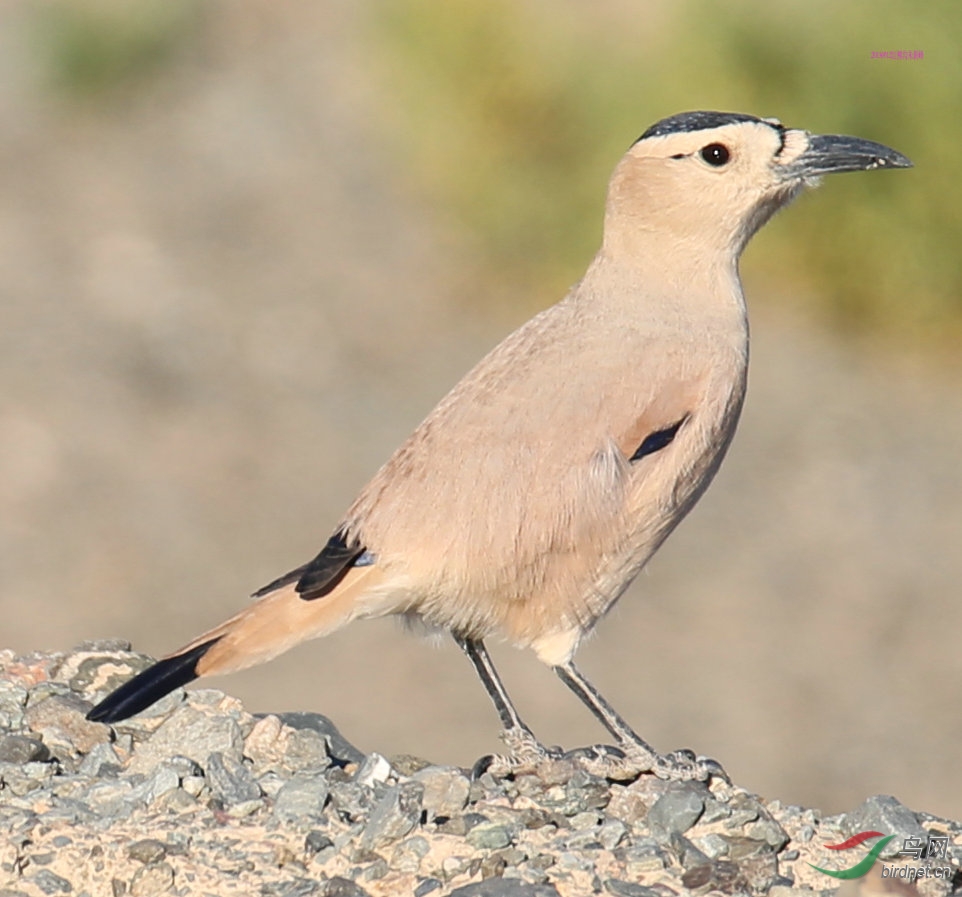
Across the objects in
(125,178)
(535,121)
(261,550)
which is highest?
(125,178)

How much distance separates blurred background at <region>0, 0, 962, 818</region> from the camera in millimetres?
11641

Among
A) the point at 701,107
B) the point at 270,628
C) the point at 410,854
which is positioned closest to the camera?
the point at 410,854

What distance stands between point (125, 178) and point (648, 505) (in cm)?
1110

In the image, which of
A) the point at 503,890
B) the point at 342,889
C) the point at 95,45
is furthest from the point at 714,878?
the point at 95,45

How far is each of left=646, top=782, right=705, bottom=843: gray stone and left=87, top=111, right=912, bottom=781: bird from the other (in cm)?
40

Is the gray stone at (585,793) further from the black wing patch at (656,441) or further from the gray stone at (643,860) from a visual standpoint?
the black wing patch at (656,441)

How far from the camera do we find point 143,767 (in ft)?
18.1

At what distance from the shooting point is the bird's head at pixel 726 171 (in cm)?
649

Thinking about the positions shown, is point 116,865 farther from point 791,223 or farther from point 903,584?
point 791,223

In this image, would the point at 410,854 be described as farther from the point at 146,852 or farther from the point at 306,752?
the point at 306,752

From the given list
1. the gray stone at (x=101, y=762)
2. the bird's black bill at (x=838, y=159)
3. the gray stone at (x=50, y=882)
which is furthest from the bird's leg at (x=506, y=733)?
the bird's black bill at (x=838, y=159)

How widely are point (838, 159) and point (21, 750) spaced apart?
11.1 feet

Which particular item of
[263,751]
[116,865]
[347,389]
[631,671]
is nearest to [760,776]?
[631,671]

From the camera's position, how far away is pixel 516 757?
5.85 metres
